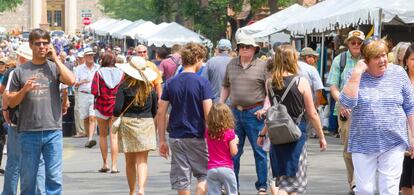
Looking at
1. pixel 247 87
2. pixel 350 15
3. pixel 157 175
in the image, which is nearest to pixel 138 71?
pixel 247 87

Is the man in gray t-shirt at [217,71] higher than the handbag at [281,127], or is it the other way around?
the man in gray t-shirt at [217,71]

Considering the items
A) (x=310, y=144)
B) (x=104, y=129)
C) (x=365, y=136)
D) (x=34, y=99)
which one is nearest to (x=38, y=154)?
(x=34, y=99)

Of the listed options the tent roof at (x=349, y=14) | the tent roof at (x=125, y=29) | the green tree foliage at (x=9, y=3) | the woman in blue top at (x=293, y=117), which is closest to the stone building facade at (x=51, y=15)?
the green tree foliage at (x=9, y=3)

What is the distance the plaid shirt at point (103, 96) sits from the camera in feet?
51.9

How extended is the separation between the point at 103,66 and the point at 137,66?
414 cm

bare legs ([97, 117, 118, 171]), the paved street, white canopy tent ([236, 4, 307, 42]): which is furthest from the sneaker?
white canopy tent ([236, 4, 307, 42])

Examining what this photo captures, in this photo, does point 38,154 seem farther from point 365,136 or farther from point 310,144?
point 310,144

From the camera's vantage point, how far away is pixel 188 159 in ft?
34.2

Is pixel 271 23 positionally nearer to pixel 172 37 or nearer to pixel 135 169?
pixel 172 37

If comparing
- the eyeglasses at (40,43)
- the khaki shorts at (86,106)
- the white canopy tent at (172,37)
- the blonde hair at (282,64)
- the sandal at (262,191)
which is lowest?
the sandal at (262,191)

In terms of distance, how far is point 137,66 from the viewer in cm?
1222

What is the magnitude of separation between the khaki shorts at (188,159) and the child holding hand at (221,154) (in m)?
0.08

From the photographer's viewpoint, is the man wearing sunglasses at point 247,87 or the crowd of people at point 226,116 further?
the man wearing sunglasses at point 247,87

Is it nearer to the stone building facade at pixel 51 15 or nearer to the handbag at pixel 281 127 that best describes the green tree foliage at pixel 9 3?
the handbag at pixel 281 127
